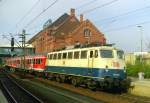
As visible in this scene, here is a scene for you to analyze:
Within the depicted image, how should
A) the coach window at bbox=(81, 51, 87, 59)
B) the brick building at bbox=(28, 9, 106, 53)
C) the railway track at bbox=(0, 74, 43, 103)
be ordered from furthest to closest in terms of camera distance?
1. the brick building at bbox=(28, 9, 106, 53)
2. the coach window at bbox=(81, 51, 87, 59)
3. the railway track at bbox=(0, 74, 43, 103)

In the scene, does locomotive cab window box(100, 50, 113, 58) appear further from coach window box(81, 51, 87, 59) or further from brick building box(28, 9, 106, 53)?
brick building box(28, 9, 106, 53)

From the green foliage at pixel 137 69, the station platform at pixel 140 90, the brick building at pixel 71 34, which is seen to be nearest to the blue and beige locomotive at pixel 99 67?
the station platform at pixel 140 90

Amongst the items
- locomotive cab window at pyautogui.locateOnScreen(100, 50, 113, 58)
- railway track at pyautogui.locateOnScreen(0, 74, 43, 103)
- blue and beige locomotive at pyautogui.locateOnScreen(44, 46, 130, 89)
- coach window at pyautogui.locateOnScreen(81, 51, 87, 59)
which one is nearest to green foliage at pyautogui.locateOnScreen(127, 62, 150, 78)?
blue and beige locomotive at pyautogui.locateOnScreen(44, 46, 130, 89)

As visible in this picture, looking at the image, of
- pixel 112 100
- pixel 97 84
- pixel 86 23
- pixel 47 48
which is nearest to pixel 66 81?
pixel 97 84

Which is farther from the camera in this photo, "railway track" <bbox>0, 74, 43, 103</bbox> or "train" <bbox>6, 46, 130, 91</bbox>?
"train" <bbox>6, 46, 130, 91</bbox>

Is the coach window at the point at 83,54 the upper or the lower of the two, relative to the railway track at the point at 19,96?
upper

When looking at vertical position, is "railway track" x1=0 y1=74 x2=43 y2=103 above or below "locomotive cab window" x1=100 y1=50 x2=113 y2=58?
below

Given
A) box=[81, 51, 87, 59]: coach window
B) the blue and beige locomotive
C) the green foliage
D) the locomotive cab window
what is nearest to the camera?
the blue and beige locomotive

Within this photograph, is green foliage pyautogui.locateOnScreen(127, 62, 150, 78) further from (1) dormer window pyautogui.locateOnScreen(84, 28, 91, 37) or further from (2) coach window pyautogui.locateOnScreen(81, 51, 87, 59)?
(1) dormer window pyautogui.locateOnScreen(84, 28, 91, 37)

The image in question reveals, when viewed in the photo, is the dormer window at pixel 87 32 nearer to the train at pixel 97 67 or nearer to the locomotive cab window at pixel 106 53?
the train at pixel 97 67

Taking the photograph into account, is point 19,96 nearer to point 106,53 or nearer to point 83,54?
point 83,54

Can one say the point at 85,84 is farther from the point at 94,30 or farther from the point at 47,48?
the point at 47,48

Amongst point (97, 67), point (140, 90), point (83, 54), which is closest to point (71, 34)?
point (83, 54)

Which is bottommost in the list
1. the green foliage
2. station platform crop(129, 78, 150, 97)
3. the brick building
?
station platform crop(129, 78, 150, 97)
